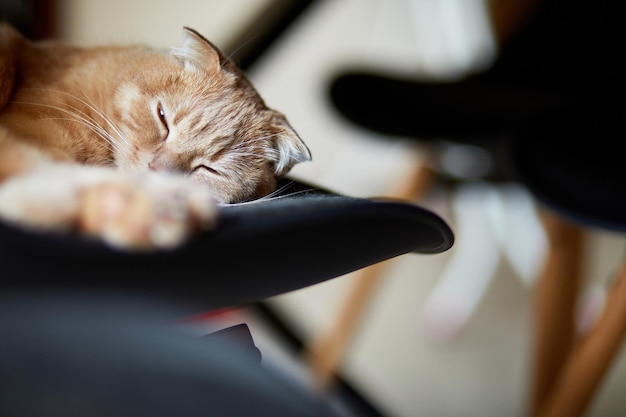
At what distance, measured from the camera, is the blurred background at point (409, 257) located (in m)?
1.73

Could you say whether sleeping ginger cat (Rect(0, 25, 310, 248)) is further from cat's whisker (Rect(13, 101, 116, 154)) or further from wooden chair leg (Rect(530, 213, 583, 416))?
wooden chair leg (Rect(530, 213, 583, 416))

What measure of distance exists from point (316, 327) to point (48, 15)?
1575mm

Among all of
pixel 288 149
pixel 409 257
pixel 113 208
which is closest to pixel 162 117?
pixel 288 149

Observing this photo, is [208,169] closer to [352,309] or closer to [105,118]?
[105,118]

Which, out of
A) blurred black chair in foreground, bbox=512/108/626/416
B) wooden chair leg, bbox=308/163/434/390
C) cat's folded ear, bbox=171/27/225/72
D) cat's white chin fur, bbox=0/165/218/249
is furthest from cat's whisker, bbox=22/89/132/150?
wooden chair leg, bbox=308/163/434/390

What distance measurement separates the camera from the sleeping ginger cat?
58 cm

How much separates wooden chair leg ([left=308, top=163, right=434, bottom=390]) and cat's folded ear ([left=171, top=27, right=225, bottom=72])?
3.03ft

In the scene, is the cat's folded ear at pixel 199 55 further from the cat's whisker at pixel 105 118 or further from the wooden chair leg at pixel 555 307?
the wooden chair leg at pixel 555 307

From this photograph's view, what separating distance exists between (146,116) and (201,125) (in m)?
0.06

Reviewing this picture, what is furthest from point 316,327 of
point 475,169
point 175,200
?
point 175,200

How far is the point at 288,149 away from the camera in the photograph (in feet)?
2.35

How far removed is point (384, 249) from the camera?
48 centimetres

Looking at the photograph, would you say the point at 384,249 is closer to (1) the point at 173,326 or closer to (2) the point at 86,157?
(1) the point at 173,326

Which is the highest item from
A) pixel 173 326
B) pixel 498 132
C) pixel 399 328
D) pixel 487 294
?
pixel 173 326
